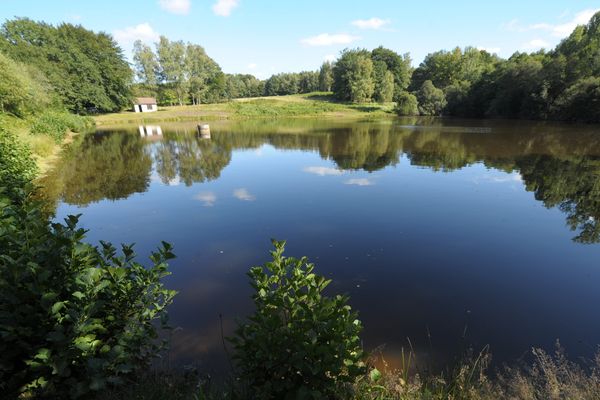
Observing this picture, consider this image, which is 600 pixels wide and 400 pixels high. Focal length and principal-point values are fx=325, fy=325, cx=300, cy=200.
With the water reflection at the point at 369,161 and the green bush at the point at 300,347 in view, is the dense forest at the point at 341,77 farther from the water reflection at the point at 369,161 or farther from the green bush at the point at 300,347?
the green bush at the point at 300,347

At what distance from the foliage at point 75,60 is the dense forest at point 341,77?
19 cm

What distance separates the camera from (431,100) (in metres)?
76.4

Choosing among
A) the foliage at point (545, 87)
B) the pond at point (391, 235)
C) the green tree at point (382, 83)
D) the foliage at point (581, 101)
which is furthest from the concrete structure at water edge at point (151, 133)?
the green tree at point (382, 83)

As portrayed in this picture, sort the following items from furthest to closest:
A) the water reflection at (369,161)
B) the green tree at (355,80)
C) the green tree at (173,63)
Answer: the green tree at (355,80), the green tree at (173,63), the water reflection at (369,161)

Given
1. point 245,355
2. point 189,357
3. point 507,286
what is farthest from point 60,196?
point 507,286

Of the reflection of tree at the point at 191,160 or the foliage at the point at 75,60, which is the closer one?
the reflection of tree at the point at 191,160

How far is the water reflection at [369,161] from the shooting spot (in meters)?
14.5

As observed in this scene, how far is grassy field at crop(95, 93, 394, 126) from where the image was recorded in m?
67.9

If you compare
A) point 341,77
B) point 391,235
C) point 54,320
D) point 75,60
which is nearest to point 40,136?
point 391,235

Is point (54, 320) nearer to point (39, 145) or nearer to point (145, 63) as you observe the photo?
point (39, 145)

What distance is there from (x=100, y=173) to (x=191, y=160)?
20.6 ft

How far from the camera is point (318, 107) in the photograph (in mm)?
88688

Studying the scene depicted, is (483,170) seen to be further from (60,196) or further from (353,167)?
(60,196)

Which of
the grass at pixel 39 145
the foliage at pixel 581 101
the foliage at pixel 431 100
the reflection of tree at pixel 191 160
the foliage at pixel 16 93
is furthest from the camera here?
the foliage at pixel 431 100
